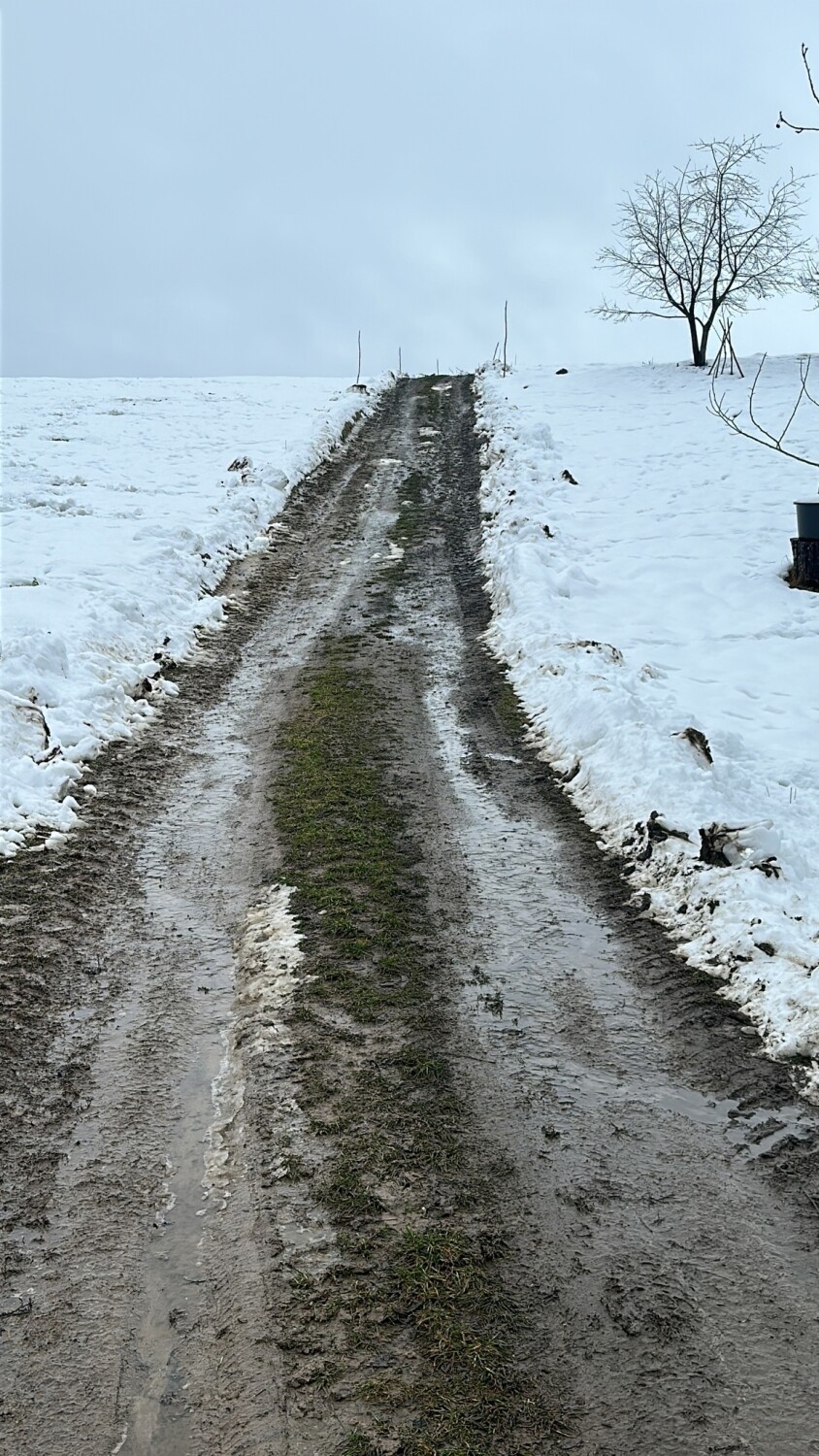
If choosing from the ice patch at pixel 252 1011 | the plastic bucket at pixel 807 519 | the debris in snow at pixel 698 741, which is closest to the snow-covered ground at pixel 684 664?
the debris in snow at pixel 698 741

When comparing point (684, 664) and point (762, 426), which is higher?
point (762, 426)

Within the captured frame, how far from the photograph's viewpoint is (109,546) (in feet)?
48.1

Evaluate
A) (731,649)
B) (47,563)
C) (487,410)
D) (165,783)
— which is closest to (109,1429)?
(165,783)

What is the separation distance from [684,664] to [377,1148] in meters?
8.12

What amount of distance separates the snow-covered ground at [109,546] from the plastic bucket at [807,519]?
25.8 feet

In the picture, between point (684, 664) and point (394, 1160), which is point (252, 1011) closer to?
point (394, 1160)

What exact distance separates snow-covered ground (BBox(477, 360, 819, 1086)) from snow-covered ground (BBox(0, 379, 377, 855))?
13.2 ft

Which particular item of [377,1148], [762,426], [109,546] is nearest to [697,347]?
[762,426]

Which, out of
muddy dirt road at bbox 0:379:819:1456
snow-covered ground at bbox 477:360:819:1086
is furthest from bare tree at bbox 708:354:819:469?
muddy dirt road at bbox 0:379:819:1456

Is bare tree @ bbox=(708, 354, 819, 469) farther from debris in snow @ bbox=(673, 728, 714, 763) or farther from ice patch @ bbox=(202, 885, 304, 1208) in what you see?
ice patch @ bbox=(202, 885, 304, 1208)

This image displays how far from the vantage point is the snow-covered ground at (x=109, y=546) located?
8.76 m

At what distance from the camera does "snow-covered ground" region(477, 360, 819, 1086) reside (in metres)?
6.21

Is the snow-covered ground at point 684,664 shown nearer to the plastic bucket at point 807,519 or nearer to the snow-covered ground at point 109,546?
the plastic bucket at point 807,519

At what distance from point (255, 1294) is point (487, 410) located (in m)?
26.5
